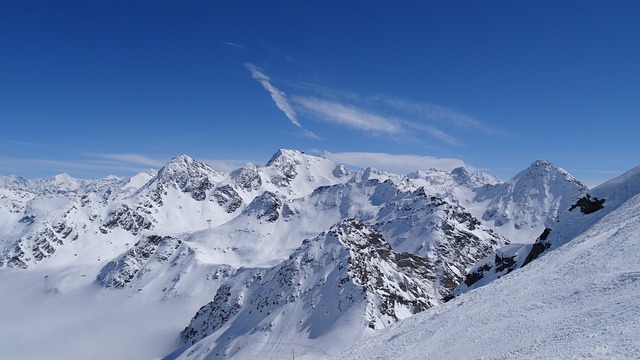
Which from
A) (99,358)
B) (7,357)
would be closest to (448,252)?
(99,358)

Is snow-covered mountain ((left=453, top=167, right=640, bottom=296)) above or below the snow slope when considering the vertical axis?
above

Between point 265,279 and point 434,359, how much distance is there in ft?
364

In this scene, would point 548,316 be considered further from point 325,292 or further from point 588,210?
point 325,292

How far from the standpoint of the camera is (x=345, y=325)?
91.6 m

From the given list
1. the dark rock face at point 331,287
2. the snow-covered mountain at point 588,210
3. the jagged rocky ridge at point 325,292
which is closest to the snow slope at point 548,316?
the snow-covered mountain at point 588,210

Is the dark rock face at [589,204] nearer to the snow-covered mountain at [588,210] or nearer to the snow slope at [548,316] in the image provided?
the snow-covered mountain at [588,210]

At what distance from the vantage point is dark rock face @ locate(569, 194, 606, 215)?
62.3m

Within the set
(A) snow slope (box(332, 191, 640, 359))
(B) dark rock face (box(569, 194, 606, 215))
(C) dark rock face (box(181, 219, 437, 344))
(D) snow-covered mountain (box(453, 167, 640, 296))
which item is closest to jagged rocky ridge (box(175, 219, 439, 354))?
(C) dark rock face (box(181, 219, 437, 344))

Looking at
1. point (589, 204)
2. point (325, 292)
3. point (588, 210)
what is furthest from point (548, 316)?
point (325, 292)

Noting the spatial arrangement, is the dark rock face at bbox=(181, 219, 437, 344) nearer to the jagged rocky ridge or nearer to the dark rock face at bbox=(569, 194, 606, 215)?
the jagged rocky ridge

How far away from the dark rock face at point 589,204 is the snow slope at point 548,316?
27.5 metres

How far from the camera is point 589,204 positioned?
63.5m

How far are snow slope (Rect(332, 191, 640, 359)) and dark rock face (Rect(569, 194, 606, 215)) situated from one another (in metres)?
27.5

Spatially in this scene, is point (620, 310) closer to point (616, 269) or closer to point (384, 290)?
point (616, 269)
